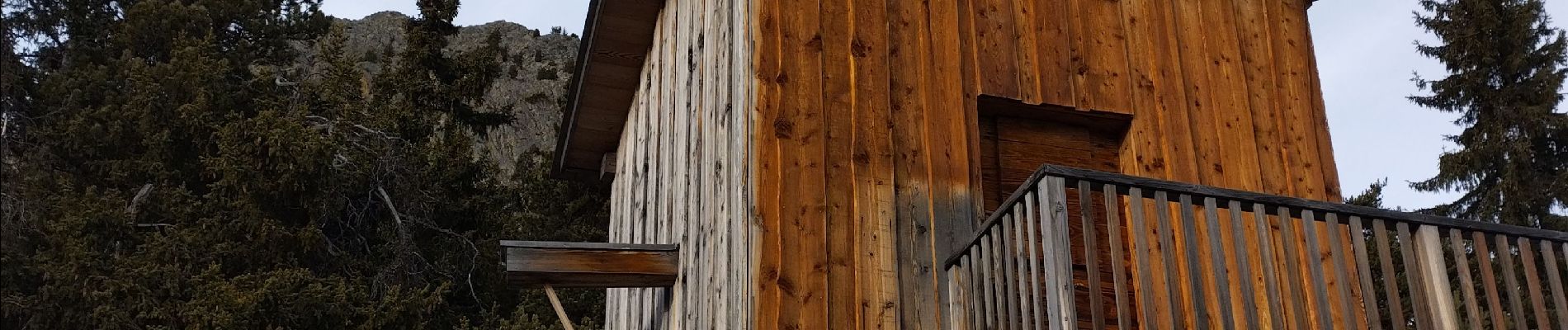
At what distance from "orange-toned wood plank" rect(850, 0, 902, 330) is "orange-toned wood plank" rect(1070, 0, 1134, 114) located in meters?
1.04

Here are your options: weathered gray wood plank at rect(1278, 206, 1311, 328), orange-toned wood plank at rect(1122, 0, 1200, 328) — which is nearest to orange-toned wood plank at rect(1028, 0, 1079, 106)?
orange-toned wood plank at rect(1122, 0, 1200, 328)

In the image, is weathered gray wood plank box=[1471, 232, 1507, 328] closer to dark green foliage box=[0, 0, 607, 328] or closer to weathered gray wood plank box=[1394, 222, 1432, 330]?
weathered gray wood plank box=[1394, 222, 1432, 330]

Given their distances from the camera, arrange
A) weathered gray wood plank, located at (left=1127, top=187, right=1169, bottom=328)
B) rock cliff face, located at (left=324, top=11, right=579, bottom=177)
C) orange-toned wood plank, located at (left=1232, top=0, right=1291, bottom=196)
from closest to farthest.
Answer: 1. weathered gray wood plank, located at (left=1127, top=187, right=1169, bottom=328)
2. orange-toned wood plank, located at (left=1232, top=0, right=1291, bottom=196)
3. rock cliff face, located at (left=324, top=11, right=579, bottom=177)

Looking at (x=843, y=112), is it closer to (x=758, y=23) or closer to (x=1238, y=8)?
(x=758, y=23)

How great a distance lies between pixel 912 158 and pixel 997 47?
0.87 metres

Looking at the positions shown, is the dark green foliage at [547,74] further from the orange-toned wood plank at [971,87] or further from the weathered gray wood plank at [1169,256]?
the weathered gray wood plank at [1169,256]

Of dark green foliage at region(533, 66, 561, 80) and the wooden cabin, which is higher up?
dark green foliage at region(533, 66, 561, 80)

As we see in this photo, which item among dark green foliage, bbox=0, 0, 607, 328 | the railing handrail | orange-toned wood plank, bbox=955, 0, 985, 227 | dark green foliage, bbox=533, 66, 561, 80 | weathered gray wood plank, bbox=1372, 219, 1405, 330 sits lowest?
weathered gray wood plank, bbox=1372, 219, 1405, 330

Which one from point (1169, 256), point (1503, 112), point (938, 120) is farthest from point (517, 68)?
point (1169, 256)

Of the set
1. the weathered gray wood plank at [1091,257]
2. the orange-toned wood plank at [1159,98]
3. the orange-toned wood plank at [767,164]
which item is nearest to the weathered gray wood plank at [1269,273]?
the weathered gray wood plank at [1091,257]

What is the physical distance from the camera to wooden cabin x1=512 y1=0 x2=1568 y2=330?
4.18 meters

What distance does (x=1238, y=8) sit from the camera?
6.81 metres

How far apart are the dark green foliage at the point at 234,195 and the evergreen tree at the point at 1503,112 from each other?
15.7 meters

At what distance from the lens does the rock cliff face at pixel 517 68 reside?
4184 centimetres
